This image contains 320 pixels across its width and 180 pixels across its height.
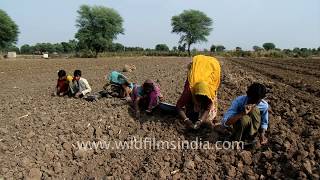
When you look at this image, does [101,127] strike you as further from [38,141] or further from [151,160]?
[151,160]

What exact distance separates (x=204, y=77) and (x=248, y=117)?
1.15 m

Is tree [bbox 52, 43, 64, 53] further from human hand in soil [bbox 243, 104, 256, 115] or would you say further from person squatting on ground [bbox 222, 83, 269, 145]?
human hand in soil [bbox 243, 104, 256, 115]

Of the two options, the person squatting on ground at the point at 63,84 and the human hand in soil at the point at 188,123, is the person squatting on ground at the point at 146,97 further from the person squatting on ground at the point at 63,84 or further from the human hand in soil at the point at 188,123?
the person squatting on ground at the point at 63,84

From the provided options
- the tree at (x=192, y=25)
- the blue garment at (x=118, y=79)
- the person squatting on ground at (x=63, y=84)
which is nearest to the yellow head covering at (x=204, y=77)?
Answer: the blue garment at (x=118, y=79)

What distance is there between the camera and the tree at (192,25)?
236ft

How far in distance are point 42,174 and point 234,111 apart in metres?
2.38

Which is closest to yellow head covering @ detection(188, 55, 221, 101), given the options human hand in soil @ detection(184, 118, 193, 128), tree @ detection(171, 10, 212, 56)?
human hand in soil @ detection(184, 118, 193, 128)

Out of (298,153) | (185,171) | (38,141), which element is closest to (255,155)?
(298,153)

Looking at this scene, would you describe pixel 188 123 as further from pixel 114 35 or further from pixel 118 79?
pixel 114 35

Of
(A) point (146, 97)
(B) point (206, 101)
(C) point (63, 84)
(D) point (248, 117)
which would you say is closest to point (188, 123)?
(B) point (206, 101)

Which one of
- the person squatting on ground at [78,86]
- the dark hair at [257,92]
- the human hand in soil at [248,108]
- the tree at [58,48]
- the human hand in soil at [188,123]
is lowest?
the tree at [58,48]

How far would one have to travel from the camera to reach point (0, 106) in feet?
26.6

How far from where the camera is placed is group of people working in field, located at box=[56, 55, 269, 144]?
499cm

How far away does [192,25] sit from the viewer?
237 ft
